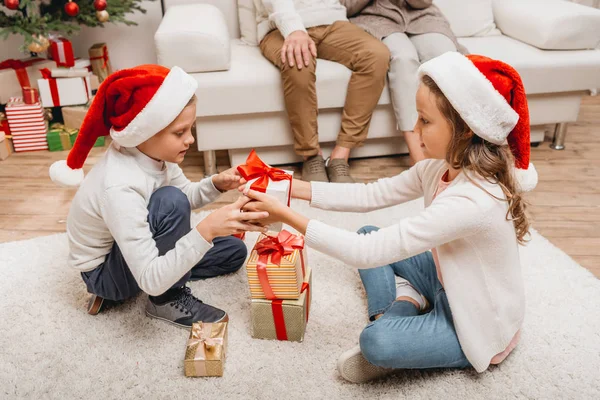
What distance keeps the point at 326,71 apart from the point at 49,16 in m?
1.27

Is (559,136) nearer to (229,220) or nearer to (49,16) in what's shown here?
(229,220)

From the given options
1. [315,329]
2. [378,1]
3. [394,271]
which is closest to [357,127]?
[378,1]

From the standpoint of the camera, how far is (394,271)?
1533 millimetres

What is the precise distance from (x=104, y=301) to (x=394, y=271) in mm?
822

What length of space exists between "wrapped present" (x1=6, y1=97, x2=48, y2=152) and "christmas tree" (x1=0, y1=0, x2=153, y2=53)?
0.28 meters

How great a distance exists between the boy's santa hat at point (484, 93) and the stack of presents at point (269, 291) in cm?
43

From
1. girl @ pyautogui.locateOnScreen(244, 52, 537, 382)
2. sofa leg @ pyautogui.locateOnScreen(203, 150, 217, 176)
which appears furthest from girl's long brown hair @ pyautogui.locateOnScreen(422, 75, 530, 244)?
sofa leg @ pyautogui.locateOnScreen(203, 150, 217, 176)

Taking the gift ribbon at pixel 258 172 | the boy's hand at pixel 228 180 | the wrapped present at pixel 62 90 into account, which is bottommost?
the wrapped present at pixel 62 90

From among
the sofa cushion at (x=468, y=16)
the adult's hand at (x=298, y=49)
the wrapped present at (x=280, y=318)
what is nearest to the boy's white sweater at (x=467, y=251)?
the wrapped present at (x=280, y=318)

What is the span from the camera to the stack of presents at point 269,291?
1290 mm

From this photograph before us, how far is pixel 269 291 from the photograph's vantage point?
4.41 feet

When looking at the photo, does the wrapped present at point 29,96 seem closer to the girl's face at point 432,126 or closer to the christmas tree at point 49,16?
the christmas tree at point 49,16

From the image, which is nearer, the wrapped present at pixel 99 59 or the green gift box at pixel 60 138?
the green gift box at pixel 60 138

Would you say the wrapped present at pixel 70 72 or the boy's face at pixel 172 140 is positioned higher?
the boy's face at pixel 172 140
